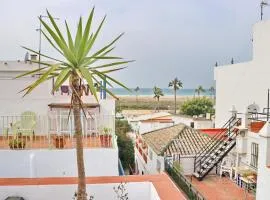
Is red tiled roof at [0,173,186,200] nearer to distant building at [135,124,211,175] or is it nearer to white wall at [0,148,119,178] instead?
white wall at [0,148,119,178]

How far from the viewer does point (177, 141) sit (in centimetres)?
2206

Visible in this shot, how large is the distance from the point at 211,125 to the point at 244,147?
19830mm

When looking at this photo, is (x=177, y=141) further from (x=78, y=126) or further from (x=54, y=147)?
(x=78, y=126)

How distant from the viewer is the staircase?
18.4 metres

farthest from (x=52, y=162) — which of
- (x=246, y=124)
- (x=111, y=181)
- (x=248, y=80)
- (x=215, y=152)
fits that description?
(x=248, y=80)

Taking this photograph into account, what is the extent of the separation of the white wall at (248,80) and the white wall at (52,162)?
37.9 ft

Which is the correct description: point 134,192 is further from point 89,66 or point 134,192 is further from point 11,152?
point 11,152

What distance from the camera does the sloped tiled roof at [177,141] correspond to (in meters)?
20.7

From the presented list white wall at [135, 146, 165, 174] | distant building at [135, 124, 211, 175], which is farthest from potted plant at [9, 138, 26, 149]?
white wall at [135, 146, 165, 174]

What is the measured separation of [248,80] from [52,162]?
57.1 feet

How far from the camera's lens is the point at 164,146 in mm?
21266

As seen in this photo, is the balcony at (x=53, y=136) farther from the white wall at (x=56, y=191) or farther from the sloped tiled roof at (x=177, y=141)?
the sloped tiled roof at (x=177, y=141)

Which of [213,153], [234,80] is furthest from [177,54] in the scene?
[213,153]

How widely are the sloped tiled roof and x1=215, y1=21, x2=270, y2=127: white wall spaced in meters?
3.57
